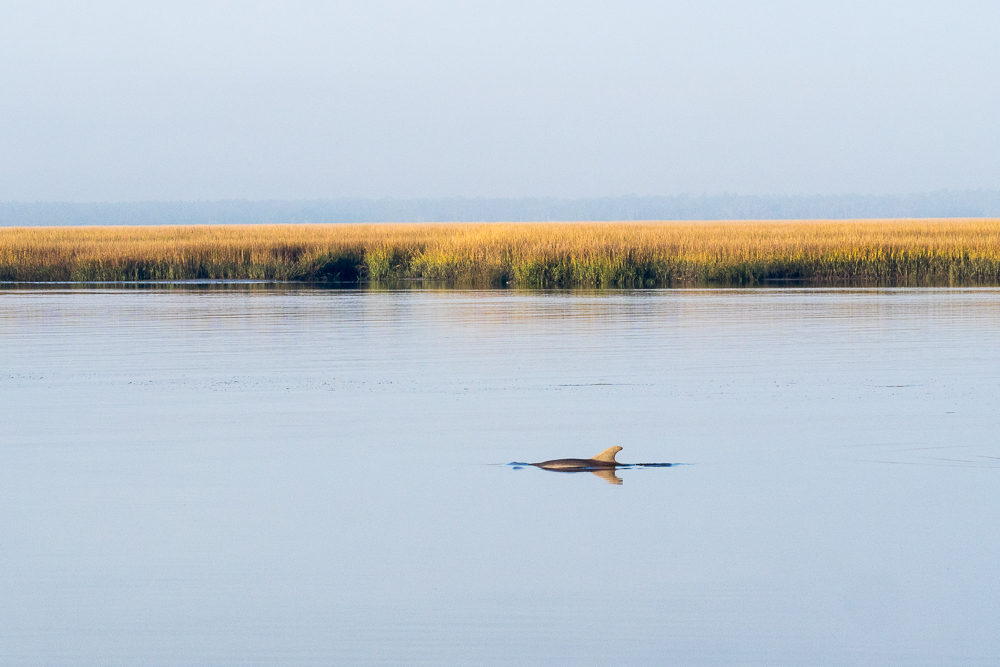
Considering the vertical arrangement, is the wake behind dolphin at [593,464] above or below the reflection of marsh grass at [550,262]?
below

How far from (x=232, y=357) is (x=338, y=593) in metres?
8.49

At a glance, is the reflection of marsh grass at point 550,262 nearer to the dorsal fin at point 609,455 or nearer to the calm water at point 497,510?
the calm water at point 497,510

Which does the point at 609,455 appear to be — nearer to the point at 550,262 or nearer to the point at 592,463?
the point at 592,463

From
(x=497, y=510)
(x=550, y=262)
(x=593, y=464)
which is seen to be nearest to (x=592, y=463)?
(x=593, y=464)

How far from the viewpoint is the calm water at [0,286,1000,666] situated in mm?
4941

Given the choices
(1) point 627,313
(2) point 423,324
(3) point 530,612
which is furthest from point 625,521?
(1) point 627,313

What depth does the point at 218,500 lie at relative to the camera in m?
6.93

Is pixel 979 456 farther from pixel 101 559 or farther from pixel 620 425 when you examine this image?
pixel 101 559

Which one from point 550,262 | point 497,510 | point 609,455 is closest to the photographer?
point 497,510

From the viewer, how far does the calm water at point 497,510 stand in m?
4.94

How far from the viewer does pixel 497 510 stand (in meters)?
6.71

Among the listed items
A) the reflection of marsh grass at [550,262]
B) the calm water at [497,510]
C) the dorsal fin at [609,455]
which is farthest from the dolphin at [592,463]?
the reflection of marsh grass at [550,262]

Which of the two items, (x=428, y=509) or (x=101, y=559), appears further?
(x=428, y=509)

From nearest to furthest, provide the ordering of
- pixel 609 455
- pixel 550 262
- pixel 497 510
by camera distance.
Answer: pixel 497 510 < pixel 609 455 < pixel 550 262
